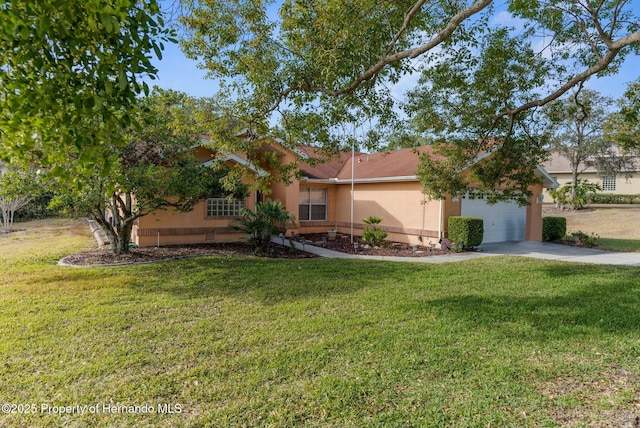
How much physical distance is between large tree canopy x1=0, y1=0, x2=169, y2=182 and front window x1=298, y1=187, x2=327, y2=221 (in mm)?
15814

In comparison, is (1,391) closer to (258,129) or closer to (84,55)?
(84,55)

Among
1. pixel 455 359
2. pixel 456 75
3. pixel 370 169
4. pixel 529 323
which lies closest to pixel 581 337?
pixel 529 323

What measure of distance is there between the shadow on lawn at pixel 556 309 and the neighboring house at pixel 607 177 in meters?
30.7

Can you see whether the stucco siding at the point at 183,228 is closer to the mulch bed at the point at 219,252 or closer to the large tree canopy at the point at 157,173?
the mulch bed at the point at 219,252

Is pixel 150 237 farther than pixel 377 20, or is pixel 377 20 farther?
pixel 150 237

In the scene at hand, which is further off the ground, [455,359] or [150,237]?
[150,237]

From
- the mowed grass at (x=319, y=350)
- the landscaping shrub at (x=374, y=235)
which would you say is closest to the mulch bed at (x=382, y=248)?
the landscaping shrub at (x=374, y=235)

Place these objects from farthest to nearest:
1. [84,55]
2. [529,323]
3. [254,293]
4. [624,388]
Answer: [254,293] → [529,323] → [624,388] → [84,55]

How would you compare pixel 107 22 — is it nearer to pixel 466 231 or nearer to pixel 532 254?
pixel 466 231

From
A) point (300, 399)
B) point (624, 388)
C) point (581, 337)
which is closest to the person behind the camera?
point (300, 399)

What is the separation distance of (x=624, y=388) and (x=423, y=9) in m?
8.03

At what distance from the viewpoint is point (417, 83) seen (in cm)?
1056

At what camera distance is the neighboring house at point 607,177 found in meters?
36.5

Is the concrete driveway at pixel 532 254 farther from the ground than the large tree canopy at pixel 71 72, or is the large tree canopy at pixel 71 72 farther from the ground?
the large tree canopy at pixel 71 72
